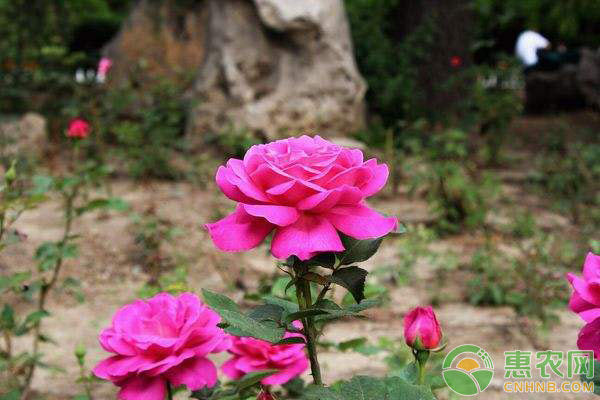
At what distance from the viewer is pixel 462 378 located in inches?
61.1

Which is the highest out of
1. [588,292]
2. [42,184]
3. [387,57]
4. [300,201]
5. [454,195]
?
[300,201]

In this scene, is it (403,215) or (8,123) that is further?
(8,123)

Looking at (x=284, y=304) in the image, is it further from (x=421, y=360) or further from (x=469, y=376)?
(x=469, y=376)

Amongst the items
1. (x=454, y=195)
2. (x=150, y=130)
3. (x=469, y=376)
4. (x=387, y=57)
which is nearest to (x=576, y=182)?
(x=454, y=195)

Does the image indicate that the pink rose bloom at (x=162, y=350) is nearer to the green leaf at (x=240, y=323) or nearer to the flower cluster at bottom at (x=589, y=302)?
the green leaf at (x=240, y=323)

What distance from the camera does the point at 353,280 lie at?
3.50 ft

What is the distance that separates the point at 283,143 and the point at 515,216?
387 centimetres

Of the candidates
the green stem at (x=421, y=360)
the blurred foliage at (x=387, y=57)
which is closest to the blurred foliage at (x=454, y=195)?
the blurred foliage at (x=387, y=57)

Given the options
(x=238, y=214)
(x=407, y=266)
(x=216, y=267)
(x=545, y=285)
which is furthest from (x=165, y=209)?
(x=238, y=214)

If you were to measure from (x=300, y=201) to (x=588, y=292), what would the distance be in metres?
0.40

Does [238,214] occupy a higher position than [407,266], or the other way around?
[238,214]

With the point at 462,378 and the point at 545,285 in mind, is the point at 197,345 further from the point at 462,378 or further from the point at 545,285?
the point at 545,285

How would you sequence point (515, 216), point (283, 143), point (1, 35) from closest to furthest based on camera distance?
point (283, 143) < point (515, 216) < point (1, 35)

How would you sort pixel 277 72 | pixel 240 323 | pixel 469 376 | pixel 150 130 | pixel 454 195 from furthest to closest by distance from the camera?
pixel 277 72
pixel 150 130
pixel 454 195
pixel 469 376
pixel 240 323
